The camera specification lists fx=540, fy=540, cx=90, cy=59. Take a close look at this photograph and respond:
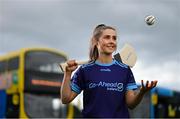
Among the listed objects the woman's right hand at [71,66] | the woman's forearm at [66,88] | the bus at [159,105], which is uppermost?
the woman's right hand at [71,66]

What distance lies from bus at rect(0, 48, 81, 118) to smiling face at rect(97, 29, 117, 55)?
44.0 feet

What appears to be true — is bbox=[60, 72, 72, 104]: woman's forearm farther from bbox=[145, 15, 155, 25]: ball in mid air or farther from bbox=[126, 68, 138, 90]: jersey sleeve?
bbox=[145, 15, 155, 25]: ball in mid air

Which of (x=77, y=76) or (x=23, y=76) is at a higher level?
(x=77, y=76)

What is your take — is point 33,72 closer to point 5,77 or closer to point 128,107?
point 5,77

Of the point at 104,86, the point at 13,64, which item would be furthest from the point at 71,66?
the point at 13,64

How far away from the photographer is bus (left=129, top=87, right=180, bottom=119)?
17.2 m

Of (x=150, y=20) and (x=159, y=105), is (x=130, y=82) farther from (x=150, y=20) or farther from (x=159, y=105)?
(x=159, y=105)

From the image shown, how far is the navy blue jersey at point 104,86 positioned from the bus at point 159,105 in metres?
13.0

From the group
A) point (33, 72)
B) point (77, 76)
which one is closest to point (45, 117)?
point (33, 72)

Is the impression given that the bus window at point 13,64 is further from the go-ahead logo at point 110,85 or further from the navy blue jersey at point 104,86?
the go-ahead logo at point 110,85

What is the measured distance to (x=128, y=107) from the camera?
156 inches

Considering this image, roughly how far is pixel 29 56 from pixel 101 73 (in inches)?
550

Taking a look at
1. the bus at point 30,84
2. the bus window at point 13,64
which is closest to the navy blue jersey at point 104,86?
the bus at point 30,84

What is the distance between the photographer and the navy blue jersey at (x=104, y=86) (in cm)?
390
